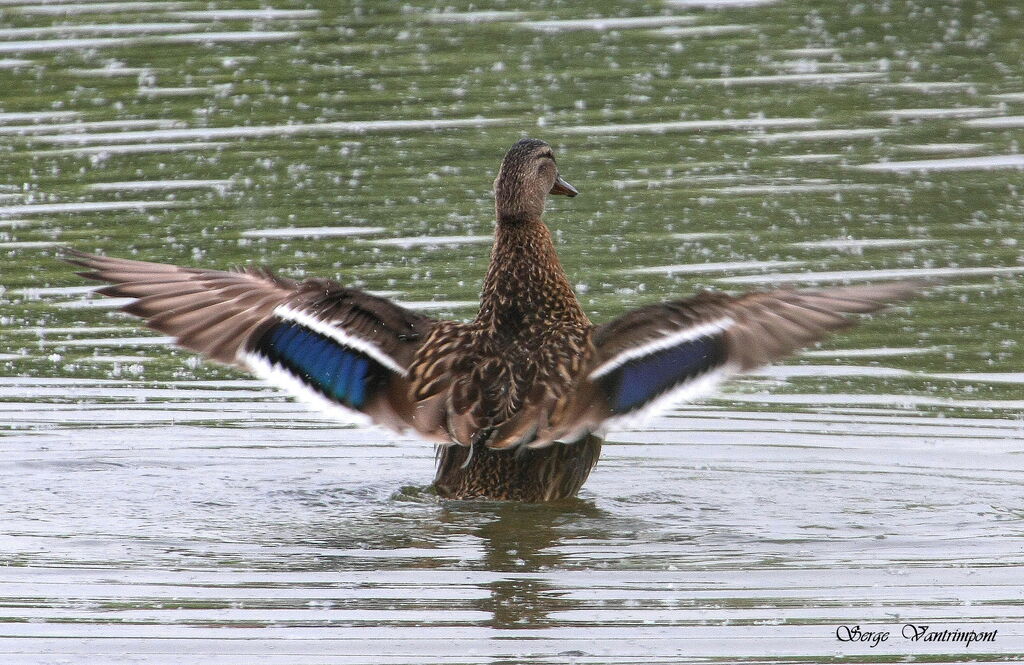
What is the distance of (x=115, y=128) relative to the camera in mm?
15211

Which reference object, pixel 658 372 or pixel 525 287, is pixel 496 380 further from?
pixel 658 372

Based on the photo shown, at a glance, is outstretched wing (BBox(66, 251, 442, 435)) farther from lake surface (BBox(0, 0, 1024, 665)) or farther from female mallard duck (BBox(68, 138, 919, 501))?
lake surface (BBox(0, 0, 1024, 665))

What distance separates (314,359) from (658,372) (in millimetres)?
1332

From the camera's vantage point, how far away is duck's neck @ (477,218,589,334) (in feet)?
26.2

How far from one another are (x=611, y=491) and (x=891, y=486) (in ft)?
3.62

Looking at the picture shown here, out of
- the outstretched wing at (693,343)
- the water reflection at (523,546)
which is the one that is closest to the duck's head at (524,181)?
the outstretched wing at (693,343)

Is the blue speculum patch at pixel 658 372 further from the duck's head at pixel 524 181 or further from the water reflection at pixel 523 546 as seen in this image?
the duck's head at pixel 524 181

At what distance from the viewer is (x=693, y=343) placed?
754cm

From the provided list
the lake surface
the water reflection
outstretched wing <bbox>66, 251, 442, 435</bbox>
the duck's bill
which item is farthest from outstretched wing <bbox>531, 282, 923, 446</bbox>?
the duck's bill

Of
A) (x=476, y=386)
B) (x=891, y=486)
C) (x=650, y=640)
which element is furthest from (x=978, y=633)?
(x=476, y=386)

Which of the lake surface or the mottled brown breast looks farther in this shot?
the mottled brown breast

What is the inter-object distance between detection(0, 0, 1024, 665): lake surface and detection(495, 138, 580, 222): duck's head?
44.5 inches

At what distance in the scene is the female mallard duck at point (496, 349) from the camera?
7.51m

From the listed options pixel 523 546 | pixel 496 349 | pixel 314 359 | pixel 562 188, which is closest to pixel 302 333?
pixel 314 359
